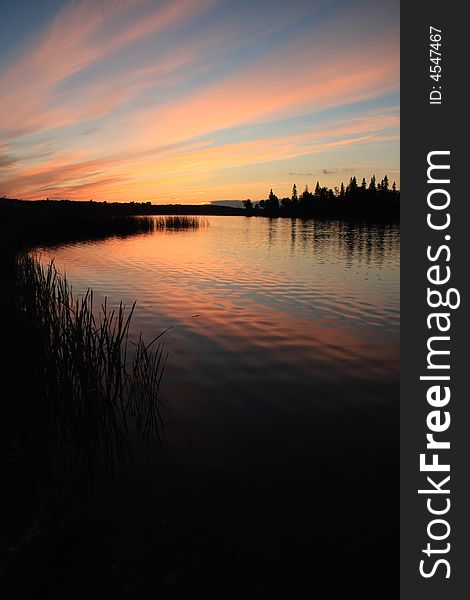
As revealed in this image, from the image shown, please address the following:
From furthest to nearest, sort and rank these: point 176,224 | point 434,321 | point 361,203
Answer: point 361,203 → point 176,224 → point 434,321

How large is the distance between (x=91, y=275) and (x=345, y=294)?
17411 mm

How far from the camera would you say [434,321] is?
20.9 feet

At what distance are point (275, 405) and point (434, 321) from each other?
4007 millimetres

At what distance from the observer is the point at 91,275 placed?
26781 mm

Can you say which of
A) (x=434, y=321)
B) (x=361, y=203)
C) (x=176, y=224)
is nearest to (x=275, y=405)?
(x=434, y=321)

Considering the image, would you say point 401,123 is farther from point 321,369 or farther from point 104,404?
point 104,404

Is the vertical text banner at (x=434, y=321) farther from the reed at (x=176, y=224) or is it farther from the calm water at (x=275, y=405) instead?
the reed at (x=176, y=224)

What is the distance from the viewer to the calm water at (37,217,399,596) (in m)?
5.65

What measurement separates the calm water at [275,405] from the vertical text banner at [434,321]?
0.68m

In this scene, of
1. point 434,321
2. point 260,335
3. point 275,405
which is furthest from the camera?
point 260,335

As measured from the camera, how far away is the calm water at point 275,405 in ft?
18.5

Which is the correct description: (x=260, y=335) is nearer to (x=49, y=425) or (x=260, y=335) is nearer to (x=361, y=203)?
(x=49, y=425)

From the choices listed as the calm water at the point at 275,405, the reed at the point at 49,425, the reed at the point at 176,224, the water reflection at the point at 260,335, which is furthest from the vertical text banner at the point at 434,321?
the reed at the point at 176,224

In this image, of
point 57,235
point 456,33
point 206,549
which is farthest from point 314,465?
point 57,235
